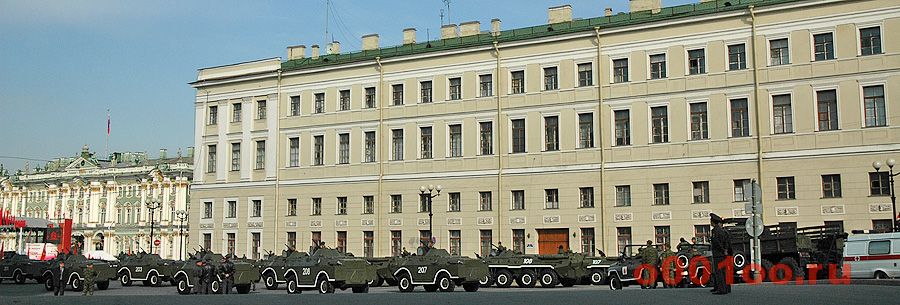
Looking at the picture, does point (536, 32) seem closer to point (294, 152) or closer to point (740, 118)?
point (740, 118)

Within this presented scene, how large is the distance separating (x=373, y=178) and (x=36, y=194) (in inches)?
2704

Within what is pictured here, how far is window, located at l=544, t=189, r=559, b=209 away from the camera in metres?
46.0

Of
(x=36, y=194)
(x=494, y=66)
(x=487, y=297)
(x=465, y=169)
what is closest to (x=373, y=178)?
(x=465, y=169)

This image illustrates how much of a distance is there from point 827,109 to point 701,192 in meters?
6.34

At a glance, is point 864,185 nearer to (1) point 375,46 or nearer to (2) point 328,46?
(1) point 375,46

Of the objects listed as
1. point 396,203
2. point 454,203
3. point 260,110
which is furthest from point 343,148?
point 454,203

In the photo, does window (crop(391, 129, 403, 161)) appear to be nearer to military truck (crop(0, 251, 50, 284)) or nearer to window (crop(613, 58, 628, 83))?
window (crop(613, 58, 628, 83))

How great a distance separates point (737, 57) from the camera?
42.5 meters

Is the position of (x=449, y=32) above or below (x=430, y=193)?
above

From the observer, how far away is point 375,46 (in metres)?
53.4

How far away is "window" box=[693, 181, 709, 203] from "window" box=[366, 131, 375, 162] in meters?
17.5

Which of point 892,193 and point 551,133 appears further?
point 551,133

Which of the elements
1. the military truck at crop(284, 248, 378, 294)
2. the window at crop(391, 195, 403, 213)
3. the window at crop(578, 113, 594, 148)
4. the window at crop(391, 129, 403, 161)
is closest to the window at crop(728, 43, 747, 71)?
the window at crop(578, 113, 594, 148)

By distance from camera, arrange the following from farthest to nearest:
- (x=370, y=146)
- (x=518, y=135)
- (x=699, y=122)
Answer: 1. (x=370, y=146)
2. (x=518, y=135)
3. (x=699, y=122)
